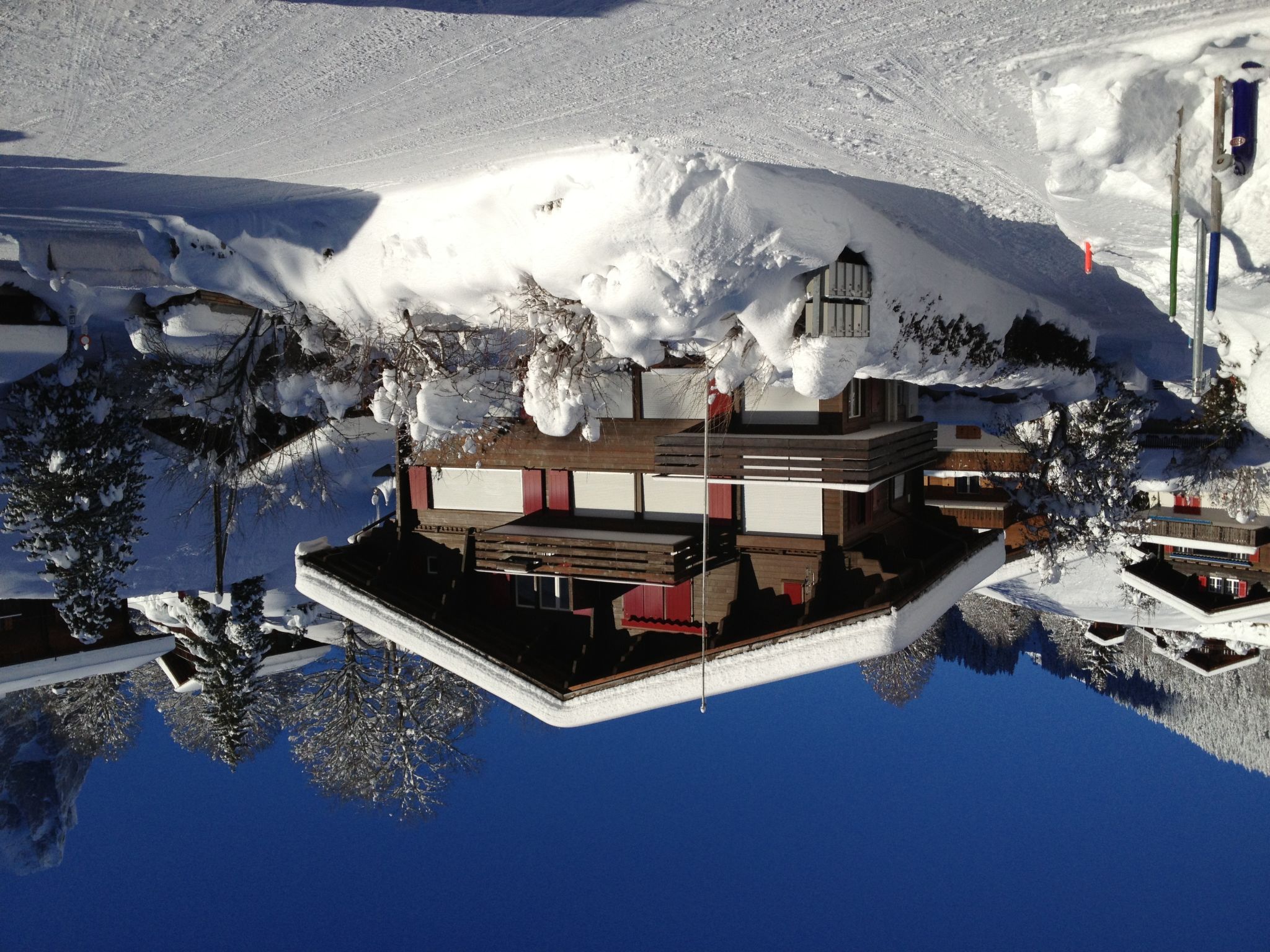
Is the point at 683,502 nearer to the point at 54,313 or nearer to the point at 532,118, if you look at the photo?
the point at 532,118

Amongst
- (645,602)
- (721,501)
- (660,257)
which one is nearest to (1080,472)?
(721,501)

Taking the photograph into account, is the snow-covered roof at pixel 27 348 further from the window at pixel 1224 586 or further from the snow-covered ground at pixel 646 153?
the window at pixel 1224 586

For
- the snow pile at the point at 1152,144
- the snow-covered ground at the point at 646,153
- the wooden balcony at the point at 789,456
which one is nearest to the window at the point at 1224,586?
the snow-covered ground at the point at 646,153

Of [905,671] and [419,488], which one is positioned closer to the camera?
[419,488]

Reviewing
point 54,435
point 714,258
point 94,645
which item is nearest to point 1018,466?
point 714,258

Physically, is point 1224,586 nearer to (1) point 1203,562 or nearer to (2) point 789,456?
(1) point 1203,562

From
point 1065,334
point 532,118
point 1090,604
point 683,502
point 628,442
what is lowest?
point 1090,604
